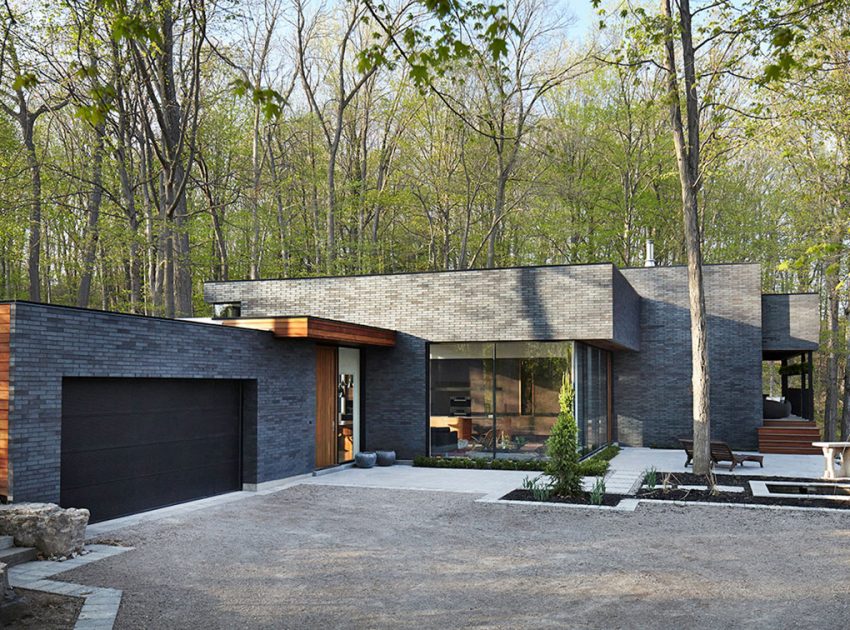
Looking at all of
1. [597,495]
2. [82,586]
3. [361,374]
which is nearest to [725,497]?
[597,495]

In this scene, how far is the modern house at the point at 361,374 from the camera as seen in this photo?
28.9 feet

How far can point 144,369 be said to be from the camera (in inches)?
387

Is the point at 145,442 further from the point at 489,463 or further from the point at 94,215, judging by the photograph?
the point at 94,215

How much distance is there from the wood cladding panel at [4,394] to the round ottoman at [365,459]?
7.91 metres

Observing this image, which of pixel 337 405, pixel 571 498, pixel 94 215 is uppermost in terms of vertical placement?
pixel 94 215

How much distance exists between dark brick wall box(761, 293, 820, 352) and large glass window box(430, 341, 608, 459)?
254 inches

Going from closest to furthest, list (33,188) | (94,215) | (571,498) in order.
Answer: (571,498) → (33,188) → (94,215)

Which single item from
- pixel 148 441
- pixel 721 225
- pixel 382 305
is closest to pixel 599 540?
pixel 148 441

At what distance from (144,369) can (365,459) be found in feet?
20.3

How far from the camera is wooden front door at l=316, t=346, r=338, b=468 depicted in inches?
566

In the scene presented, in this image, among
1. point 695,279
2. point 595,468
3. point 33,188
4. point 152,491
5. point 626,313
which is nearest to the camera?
point 152,491

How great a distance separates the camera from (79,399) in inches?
354

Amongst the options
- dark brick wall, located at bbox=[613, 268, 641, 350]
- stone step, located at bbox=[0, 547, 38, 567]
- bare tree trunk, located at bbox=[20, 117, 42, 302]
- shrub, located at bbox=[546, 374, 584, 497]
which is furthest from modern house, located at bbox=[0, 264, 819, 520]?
bare tree trunk, located at bbox=[20, 117, 42, 302]

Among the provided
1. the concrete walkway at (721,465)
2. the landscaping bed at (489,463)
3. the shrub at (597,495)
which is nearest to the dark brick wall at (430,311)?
the landscaping bed at (489,463)
